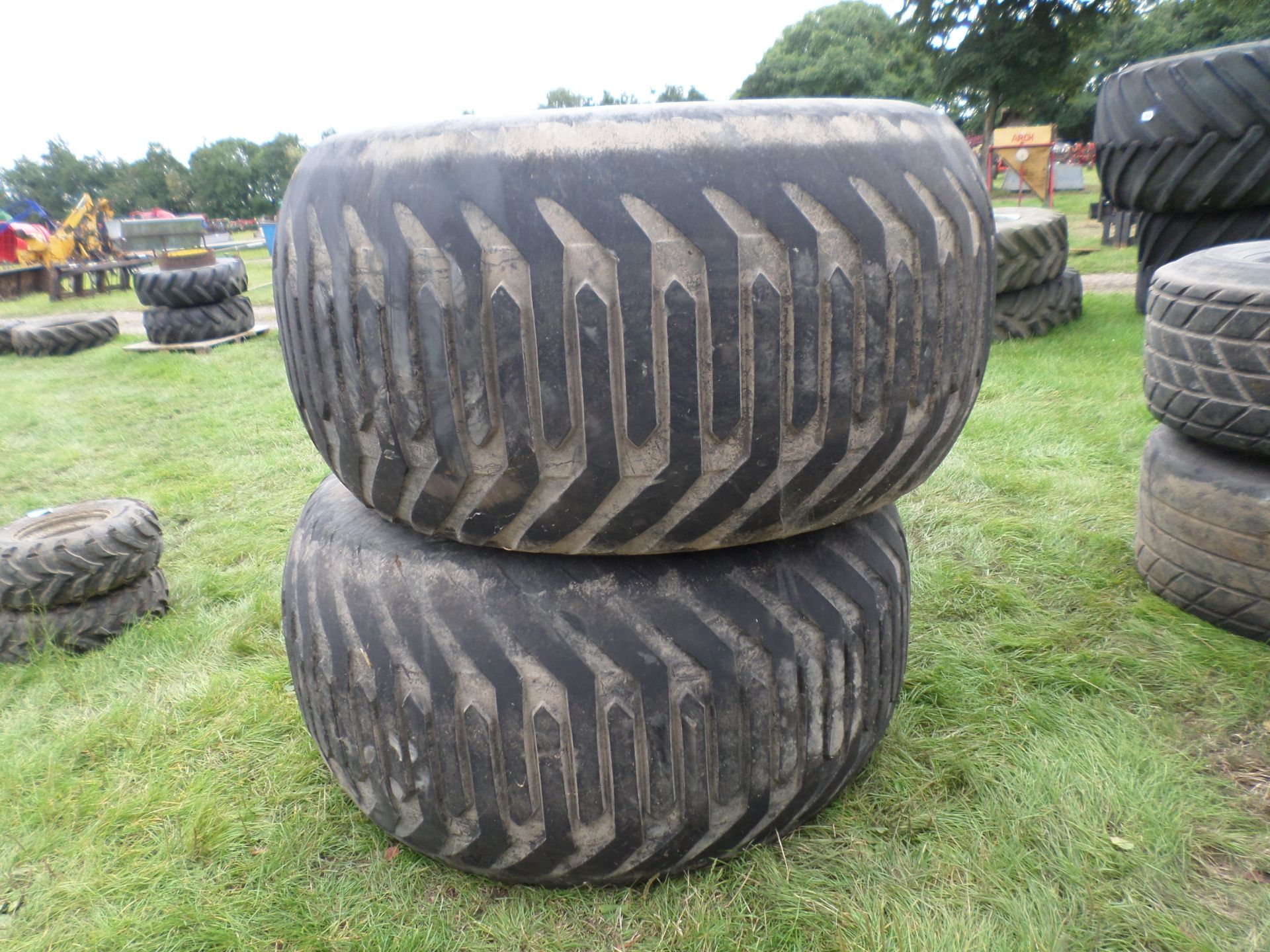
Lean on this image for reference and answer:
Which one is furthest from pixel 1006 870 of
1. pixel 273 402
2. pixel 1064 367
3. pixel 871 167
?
pixel 273 402

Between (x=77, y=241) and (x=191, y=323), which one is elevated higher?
(x=77, y=241)

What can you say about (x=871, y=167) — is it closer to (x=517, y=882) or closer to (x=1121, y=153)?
(x=517, y=882)

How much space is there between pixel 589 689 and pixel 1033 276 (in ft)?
16.5

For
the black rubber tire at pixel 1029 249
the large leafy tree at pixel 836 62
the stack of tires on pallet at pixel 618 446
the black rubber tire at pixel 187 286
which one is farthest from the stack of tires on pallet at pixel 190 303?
the large leafy tree at pixel 836 62

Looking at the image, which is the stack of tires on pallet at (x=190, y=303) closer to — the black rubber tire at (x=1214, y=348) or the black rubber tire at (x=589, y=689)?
the black rubber tire at (x=589, y=689)

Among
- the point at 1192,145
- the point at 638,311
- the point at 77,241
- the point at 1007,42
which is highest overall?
the point at 1007,42

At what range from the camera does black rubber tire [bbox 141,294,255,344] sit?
7.71 meters

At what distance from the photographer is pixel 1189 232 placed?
5.08 meters

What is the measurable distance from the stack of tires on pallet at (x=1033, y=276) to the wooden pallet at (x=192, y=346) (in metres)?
6.50

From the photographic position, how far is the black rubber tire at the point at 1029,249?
504 cm

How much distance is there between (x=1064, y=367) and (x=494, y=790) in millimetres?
4449

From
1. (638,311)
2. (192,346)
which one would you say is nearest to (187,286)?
(192,346)

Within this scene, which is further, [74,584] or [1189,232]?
[1189,232]

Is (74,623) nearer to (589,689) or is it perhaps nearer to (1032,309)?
(589,689)
